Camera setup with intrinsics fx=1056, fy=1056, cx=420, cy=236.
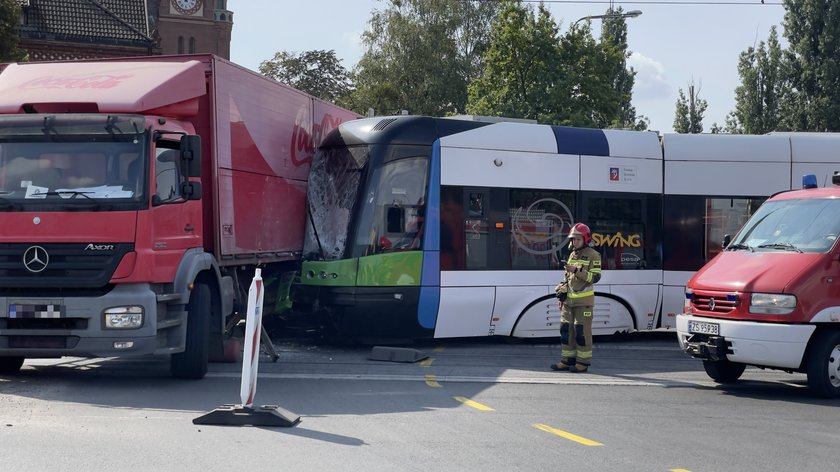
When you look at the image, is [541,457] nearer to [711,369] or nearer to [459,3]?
[711,369]

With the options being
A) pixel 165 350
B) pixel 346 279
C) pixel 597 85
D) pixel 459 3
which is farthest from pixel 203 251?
pixel 459 3

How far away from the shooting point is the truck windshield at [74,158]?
35.0ft

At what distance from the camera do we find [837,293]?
36.5 ft

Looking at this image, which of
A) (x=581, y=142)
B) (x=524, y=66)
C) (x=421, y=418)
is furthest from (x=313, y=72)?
(x=421, y=418)

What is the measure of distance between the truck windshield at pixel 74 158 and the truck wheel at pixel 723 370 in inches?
264

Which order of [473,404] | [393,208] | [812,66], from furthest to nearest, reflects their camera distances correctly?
[812,66] < [393,208] < [473,404]

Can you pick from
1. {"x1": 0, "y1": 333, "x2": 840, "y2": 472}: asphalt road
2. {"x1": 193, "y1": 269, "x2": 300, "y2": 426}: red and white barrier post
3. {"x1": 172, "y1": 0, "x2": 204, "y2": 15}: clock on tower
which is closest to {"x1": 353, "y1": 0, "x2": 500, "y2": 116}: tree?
{"x1": 172, "y1": 0, "x2": 204, "y2": 15}: clock on tower

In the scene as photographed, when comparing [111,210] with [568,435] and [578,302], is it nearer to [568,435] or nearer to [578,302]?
[568,435]

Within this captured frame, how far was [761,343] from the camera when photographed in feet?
36.0

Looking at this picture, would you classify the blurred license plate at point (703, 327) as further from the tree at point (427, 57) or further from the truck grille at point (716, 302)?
the tree at point (427, 57)

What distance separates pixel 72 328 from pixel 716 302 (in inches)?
267

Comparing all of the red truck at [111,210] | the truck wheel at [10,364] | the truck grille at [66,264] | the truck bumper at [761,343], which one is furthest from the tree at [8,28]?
the truck bumper at [761,343]

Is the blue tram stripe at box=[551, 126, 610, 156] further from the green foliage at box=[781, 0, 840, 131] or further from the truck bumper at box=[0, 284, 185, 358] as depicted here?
the green foliage at box=[781, 0, 840, 131]

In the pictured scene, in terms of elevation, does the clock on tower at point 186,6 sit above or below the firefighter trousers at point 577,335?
above
